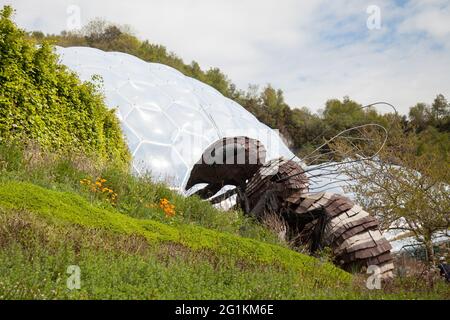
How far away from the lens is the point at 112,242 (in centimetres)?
603

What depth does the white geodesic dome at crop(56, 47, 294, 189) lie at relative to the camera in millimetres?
20141

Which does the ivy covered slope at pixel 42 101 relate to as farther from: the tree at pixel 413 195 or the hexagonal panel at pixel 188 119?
the hexagonal panel at pixel 188 119

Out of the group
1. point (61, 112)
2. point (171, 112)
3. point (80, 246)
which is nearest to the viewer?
point (80, 246)

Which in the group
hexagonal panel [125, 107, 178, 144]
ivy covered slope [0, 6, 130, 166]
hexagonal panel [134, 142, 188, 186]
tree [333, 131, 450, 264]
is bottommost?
tree [333, 131, 450, 264]

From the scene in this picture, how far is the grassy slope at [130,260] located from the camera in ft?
14.9

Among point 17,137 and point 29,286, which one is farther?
point 17,137

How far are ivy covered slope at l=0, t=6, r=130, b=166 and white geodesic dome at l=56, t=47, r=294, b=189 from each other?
5.66 metres

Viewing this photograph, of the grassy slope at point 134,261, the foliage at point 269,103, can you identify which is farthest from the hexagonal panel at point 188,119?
the foliage at point 269,103

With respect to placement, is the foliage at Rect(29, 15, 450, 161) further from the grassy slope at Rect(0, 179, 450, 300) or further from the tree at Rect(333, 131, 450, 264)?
the grassy slope at Rect(0, 179, 450, 300)

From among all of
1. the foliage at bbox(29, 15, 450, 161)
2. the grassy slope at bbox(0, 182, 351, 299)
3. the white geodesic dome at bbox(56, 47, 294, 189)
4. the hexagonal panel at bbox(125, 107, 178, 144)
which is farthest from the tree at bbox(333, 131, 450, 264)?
the foliage at bbox(29, 15, 450, 161)

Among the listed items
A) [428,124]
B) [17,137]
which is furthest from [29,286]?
[428,124]
